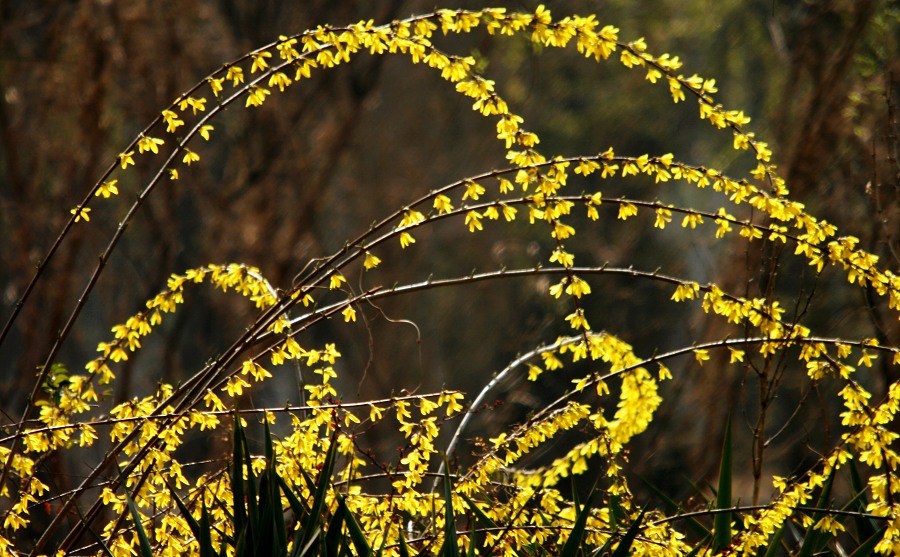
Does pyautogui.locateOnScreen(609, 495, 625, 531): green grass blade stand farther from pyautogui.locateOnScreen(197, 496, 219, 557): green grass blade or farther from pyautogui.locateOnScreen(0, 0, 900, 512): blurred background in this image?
pyautogui.locateOnScreen(197, 496, 219, 557): green grass blade

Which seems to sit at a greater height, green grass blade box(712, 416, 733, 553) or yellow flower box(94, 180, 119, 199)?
yellow flower box(94, 180, 119, 199)

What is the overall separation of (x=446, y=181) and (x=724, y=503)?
42.9 feet

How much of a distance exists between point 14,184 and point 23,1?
10.6 feet

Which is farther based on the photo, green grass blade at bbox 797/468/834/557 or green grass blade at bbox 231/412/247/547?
green grass blade at bbox 797/468/834/557

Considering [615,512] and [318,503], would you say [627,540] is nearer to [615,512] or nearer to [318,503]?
[615,512]

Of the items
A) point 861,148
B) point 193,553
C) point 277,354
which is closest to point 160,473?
point 193,553

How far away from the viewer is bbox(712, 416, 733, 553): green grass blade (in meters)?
3.50

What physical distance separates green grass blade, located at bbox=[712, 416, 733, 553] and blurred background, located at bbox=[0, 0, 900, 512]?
0.66 feet

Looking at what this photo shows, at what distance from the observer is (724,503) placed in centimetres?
370

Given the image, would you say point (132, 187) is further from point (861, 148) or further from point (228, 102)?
point (228, 102)

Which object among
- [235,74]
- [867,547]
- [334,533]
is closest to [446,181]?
[235,74]

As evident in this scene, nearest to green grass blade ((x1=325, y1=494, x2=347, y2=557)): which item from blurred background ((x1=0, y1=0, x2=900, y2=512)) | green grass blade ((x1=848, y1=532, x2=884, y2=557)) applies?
blurred background ((x1=0, y1=0, x2=900, y2=512))

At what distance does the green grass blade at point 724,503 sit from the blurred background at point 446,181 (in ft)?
0.66

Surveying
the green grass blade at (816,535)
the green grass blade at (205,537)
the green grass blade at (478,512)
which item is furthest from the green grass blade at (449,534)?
the green grass blade at (816,535)
